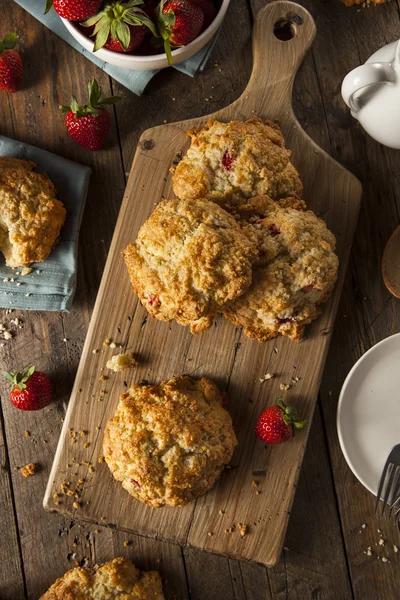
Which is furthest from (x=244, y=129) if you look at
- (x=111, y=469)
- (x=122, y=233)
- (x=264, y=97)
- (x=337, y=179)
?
(x=111, y=469)

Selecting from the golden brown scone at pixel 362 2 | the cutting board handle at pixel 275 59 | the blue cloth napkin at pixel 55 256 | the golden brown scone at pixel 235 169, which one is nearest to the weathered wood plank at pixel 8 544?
the blue cloth napkin at pixel 55 256

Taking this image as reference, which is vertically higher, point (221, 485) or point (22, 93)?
point (22, 93)

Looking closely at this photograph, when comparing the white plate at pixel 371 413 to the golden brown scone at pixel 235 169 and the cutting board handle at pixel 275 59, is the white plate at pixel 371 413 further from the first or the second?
the cutting board handle at pixel 275 59

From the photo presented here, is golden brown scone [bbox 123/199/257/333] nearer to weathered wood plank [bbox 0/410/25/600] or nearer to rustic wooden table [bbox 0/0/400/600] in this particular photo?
rustic wooden table [bbox 0/0/400/600]

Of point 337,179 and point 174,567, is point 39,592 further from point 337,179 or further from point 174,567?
point 337,179

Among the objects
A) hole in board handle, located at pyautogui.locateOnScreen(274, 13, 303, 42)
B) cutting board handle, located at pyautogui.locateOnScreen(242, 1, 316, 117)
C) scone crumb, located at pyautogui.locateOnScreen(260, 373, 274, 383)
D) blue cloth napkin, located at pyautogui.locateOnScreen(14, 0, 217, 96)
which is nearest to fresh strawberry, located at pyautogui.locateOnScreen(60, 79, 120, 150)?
blue cloth napkin, located at pyautogui.locateOnScreen(14, 0, 217, 96)

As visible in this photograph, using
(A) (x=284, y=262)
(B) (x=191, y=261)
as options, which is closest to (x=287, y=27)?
(A) (x=284, y=262)
